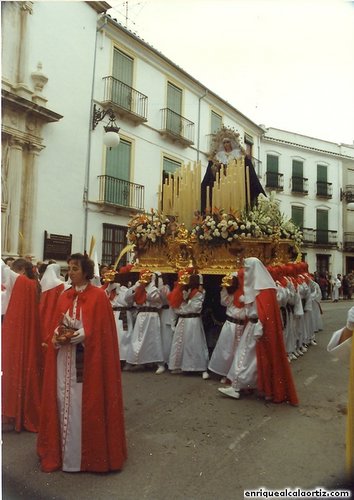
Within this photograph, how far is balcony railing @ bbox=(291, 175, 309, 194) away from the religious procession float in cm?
1655

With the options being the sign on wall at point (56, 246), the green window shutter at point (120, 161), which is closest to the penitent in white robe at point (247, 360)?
the sign on wall at point (56, 246)

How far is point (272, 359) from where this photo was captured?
464 centimetres

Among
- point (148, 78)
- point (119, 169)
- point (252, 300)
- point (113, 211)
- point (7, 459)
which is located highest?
point (148, 78)

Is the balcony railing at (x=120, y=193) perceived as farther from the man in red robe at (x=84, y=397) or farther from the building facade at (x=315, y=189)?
the building facade at (x=315, y=189)

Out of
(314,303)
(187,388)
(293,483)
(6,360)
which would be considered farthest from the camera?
(314,303)

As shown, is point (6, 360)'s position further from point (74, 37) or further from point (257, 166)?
point (257, 166)

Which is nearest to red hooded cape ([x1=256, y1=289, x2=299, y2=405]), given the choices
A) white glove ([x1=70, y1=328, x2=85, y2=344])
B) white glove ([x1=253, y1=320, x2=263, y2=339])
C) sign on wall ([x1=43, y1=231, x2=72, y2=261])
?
white glove ([x1=253, y1=320, x2=263, y2=339])

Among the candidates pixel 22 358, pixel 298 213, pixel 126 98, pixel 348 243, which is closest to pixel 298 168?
pixel 298 213

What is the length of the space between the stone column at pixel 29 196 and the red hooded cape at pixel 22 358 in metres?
5.07

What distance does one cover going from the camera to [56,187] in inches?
407

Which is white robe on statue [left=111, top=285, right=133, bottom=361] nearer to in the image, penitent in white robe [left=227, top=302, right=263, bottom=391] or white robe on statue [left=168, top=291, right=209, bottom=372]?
white robe on statue [left=168, top=291, right=209, bottom=372]

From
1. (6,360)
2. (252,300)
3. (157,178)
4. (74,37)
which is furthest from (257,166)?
(6,360)

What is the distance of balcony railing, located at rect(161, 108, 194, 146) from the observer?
14797 millimetres

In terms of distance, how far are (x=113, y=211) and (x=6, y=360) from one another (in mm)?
9087
